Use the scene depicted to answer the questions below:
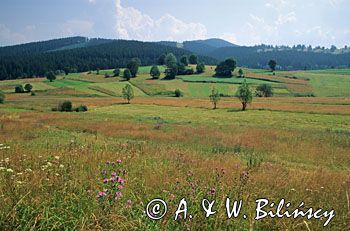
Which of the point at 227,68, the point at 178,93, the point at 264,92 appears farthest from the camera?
the point at 227,68

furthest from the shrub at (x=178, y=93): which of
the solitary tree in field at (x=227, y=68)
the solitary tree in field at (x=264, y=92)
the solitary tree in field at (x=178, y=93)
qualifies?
the solitary tree in field at (x=227, y=68)

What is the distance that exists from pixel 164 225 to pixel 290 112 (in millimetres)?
64920

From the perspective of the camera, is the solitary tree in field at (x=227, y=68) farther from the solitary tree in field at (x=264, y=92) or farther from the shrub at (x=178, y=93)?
the shrub at (x=178, y=93)

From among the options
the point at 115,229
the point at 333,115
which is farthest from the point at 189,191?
the point at 333,115

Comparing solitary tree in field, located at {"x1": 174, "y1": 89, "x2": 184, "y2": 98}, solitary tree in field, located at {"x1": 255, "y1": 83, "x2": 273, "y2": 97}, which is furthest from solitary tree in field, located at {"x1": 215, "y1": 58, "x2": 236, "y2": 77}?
solitary tree in field, located at {"x1": 174, "y1": 89, "x2": 184, "y2": 98}

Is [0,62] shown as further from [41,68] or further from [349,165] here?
[349,165]

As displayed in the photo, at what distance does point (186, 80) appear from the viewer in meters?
146

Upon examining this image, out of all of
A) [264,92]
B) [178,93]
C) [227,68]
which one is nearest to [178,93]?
[178,93]

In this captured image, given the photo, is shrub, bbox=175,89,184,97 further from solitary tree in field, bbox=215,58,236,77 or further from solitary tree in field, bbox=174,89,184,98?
solitary tree in field, bbox=215,58,236,77

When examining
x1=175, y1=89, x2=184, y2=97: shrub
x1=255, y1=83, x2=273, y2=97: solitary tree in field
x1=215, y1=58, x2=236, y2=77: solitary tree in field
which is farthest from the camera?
x1=215, y1=58, x2=236, y2=77: solitary tree in field

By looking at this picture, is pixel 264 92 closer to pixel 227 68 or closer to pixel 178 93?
pixel 178 93

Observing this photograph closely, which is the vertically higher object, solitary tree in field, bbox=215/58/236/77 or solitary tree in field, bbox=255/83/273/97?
solitary tree in field, bbox=215/58/236/77

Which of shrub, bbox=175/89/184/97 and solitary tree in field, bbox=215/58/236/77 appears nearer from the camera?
shrub, bbox=175/89/184/97

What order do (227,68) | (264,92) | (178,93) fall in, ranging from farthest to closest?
(227,68) → (178,93) → (264,92)
